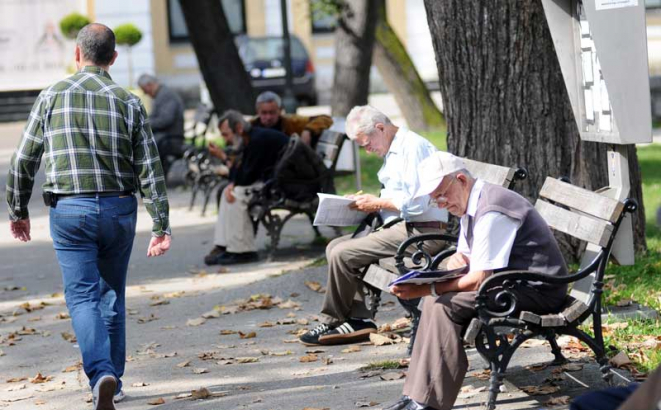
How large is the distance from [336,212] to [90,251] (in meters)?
1.94

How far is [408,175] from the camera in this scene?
681 centimetres

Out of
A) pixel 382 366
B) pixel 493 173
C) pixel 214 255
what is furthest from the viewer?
pixel 214 255

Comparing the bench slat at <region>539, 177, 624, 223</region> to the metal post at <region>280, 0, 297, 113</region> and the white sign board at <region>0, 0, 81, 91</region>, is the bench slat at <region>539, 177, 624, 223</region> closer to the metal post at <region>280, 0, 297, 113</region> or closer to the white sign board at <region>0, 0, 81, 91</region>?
the metal post at <region>280, 0, 297, 113</region>

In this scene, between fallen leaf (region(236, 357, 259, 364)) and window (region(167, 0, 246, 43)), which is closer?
fallen leaf (region(236, 357, 259, 364))

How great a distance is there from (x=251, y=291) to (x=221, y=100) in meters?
7.36

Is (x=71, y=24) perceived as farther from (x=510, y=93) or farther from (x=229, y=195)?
(x=510, y=93)

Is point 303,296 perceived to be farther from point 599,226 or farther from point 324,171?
point 599,226

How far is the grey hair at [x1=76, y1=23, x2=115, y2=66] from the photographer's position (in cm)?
571

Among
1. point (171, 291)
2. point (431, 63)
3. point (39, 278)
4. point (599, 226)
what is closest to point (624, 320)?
point (599, 226)

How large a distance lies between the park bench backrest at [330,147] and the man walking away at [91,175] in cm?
465

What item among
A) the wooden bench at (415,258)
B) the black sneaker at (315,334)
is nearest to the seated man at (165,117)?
the black sneaker at (315,334)

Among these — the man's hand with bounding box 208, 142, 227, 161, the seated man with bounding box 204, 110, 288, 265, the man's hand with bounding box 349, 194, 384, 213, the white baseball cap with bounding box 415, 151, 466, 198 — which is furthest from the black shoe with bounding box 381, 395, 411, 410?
the man's hand with bounding box 208, 142, 227, 161

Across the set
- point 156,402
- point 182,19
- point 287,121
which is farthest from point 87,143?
point 182,19

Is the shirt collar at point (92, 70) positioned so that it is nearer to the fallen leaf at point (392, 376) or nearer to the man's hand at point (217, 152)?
the fallen leaf at point (392, 376)
